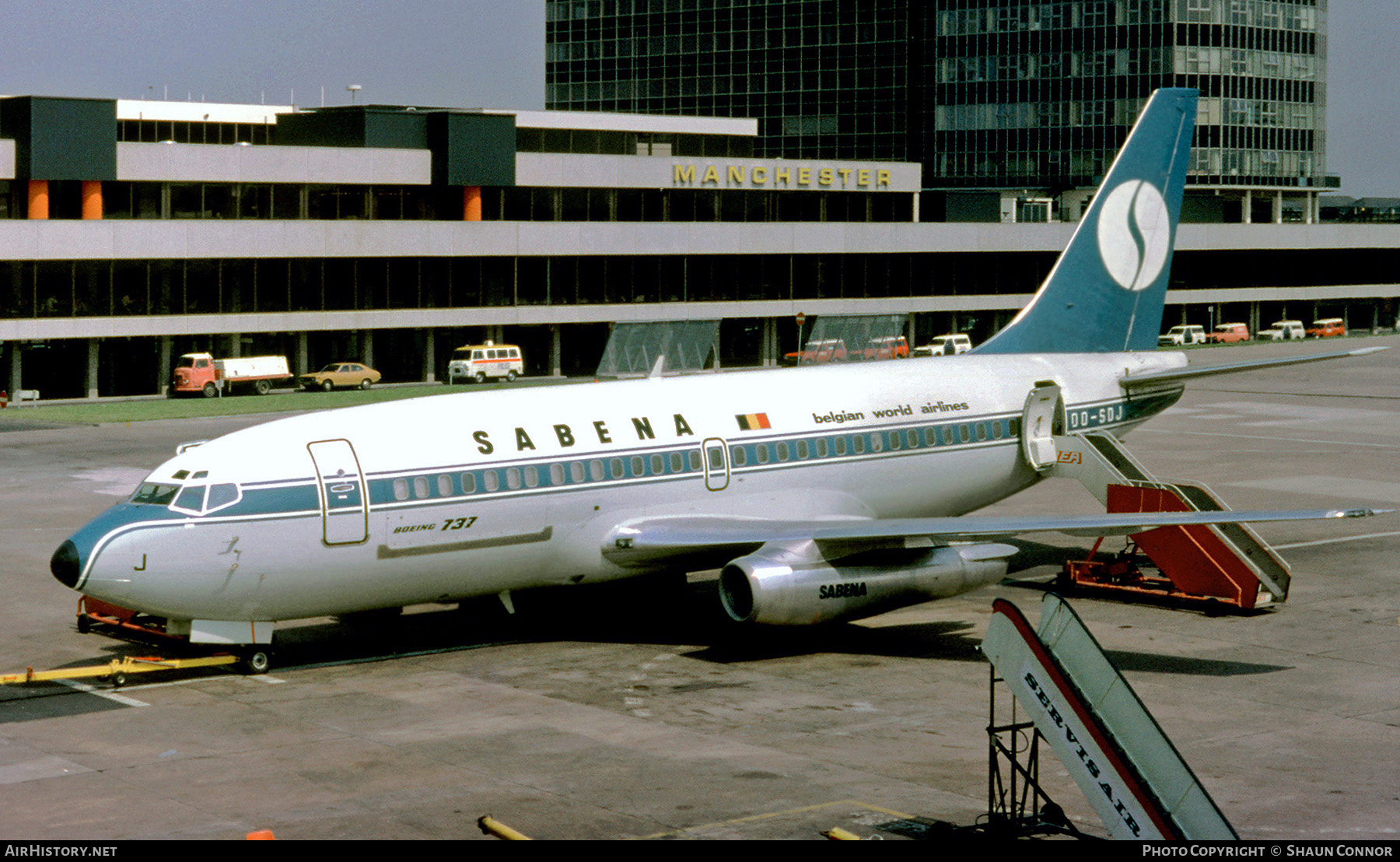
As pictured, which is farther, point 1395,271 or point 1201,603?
point 1395,271

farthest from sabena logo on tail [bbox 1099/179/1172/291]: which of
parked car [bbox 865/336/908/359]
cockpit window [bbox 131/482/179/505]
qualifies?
parked car [bbox 865/336/908/359]

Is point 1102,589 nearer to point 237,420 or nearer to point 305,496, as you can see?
point 305,496

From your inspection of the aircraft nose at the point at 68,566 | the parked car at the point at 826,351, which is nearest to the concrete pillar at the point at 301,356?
the parked car at the point at 826,351

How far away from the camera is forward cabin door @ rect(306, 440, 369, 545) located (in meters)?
29.3

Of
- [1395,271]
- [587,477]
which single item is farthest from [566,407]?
[1395,271]

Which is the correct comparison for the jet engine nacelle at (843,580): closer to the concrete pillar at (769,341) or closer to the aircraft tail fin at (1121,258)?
the aircraft tail fin at (1121,258)

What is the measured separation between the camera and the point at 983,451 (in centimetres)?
3912

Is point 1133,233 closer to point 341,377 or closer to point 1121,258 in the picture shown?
point 1121,258

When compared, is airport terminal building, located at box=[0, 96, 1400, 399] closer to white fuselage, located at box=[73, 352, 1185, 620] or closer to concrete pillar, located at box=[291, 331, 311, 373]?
concrete pillar, located at box=[291, 331, 311, 373]

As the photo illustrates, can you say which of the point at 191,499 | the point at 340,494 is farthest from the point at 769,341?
the point at 191,499

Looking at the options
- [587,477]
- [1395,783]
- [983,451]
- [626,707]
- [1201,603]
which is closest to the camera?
[1395,783]

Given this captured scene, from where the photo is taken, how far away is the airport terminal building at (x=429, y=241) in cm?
9869

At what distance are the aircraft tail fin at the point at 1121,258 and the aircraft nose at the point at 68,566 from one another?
2394 centimetres

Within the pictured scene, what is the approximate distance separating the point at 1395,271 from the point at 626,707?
581ft
